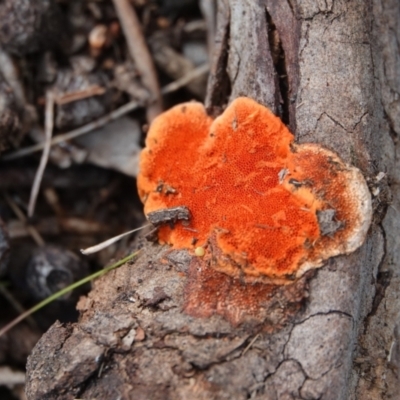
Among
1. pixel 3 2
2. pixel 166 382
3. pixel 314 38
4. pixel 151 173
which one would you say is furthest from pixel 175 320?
pixel 3 2

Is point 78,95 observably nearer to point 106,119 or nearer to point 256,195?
point 106,119

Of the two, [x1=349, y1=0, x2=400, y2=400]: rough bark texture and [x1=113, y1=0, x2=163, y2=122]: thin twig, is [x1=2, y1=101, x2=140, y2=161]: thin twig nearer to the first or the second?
[x1=113, y1=0, x2=163, y2=122]: thin twig

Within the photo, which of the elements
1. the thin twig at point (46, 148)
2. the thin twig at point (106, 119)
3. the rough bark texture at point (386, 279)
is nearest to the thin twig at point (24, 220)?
the thin twig at point (46, 148)

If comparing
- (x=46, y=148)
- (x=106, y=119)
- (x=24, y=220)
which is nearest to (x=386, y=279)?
(x=106, y=119)

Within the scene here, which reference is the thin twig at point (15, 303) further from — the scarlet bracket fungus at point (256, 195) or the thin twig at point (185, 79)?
the thin twig at point (185, 79)

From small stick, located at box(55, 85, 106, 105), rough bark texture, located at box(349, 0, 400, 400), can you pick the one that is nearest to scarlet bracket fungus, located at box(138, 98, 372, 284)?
rough bark texture, located at box(349, 0, 400, 400)

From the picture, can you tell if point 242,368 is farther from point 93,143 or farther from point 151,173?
point 93,143
